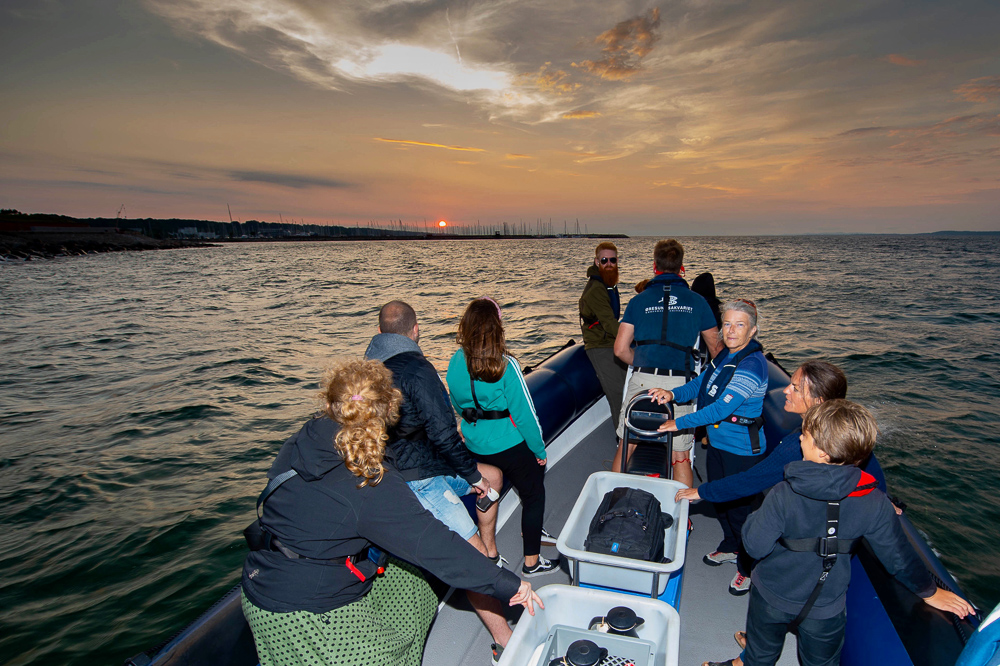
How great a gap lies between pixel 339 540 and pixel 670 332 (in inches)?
86.8

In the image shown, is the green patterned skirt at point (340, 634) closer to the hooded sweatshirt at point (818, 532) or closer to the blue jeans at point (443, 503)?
the blue jeans at point (443, 503)

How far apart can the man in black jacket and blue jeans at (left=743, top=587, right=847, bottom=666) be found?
913mm

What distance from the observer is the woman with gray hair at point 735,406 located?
215cm

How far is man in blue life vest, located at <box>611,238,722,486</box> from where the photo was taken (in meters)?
2.81

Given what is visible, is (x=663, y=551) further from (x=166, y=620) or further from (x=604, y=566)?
(x=166, y=620)

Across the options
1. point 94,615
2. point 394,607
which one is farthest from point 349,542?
point 94,615

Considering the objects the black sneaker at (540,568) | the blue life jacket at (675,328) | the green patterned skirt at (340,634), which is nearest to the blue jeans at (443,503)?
the green patterned skirt at (340,634)

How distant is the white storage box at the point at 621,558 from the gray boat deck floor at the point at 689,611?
0.48 feet

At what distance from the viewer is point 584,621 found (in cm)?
154

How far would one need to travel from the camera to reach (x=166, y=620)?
382 centimetres

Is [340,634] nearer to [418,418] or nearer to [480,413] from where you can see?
[418,418]

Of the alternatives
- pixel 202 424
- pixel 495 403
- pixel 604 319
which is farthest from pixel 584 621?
pixel 202 424

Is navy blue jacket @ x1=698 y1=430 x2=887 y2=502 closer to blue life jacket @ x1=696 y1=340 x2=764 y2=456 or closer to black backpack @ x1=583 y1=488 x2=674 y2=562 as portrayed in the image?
black backpack @ x1=583 y1=488 x2=674 y2=562

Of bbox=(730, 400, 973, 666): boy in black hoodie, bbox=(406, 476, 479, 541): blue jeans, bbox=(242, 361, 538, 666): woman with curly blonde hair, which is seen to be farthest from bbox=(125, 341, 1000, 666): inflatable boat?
bbox=(406, 476, 479, 541): blue jeans
